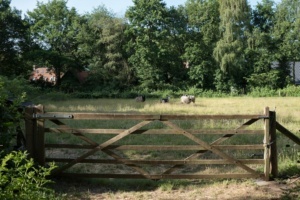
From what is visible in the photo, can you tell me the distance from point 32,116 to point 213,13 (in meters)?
59.9

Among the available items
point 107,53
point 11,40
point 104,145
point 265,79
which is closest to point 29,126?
point 104,145

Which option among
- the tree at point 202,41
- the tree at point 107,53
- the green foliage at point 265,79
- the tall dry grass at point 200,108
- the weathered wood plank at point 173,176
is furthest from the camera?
the tree at point 202,41

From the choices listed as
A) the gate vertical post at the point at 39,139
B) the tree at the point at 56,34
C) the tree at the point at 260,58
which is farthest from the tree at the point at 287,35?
the gate vertical post at the point at 39,139

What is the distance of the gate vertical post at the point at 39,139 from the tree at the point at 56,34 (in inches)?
1949

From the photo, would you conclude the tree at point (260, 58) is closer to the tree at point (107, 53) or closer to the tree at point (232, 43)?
the tree at point (232, 43)

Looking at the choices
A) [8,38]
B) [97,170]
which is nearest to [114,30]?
[8,38]

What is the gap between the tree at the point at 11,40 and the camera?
48781 millimetres

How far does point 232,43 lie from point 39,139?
50387 mm

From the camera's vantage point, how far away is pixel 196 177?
6.86 m

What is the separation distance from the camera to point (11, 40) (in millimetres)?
50969

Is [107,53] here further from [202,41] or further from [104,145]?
[104,145]

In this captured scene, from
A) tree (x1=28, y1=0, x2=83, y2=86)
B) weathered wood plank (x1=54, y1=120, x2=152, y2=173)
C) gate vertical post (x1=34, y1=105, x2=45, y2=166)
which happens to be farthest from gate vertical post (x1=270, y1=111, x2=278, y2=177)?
tree (x1=28, y1=0, x2=83, y2=86)

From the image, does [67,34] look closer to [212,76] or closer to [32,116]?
[212,76]

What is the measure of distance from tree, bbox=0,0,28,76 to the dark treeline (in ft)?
0.64
